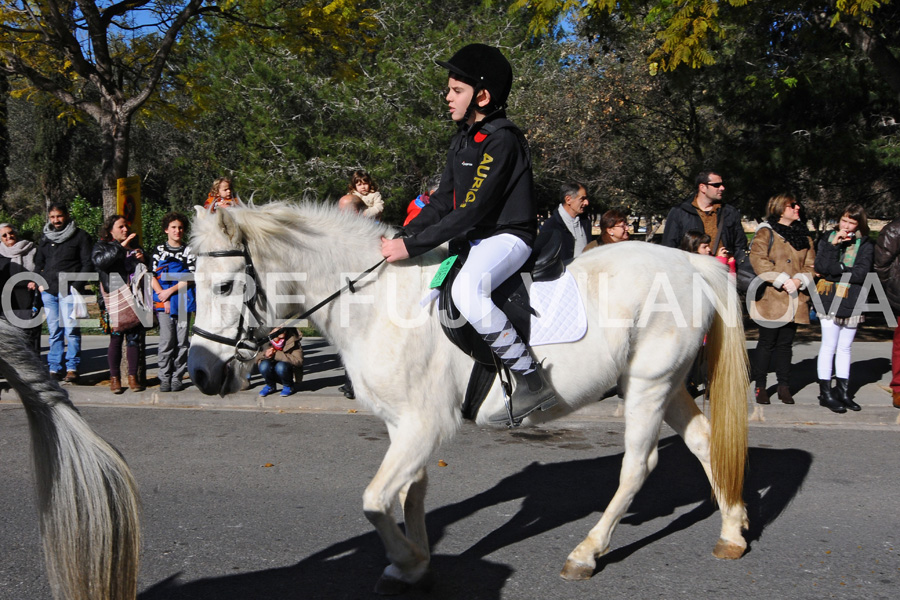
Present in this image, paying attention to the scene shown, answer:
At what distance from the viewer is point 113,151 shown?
11406 millimetres

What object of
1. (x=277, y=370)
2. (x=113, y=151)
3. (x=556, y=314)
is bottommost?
(x=277, y=370)

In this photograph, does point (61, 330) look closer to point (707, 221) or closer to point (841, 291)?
point (707, 221)

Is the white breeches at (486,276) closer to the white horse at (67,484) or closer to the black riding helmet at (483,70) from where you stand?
the black riding helmet at (483,70)

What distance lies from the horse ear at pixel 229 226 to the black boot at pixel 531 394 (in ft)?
4.75

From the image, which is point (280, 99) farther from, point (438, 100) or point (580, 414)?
point (580, 414)

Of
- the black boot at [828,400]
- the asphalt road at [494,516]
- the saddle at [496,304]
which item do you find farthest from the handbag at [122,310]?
the black boot at [828,400]

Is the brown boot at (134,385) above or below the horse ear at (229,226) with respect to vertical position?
below

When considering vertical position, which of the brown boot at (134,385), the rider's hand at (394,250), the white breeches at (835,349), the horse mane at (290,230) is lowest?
the brown boot at (134,385)

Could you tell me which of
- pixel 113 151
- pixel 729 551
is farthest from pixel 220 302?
pixel 113 151

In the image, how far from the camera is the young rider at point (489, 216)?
3.66 m

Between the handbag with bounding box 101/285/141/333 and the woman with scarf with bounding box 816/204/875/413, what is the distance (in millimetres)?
7064

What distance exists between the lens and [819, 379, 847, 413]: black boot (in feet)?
24.1

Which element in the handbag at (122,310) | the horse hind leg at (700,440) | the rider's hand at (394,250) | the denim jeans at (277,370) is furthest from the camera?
the handbag at (122,310)

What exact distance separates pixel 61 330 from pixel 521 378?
23.4 feet
